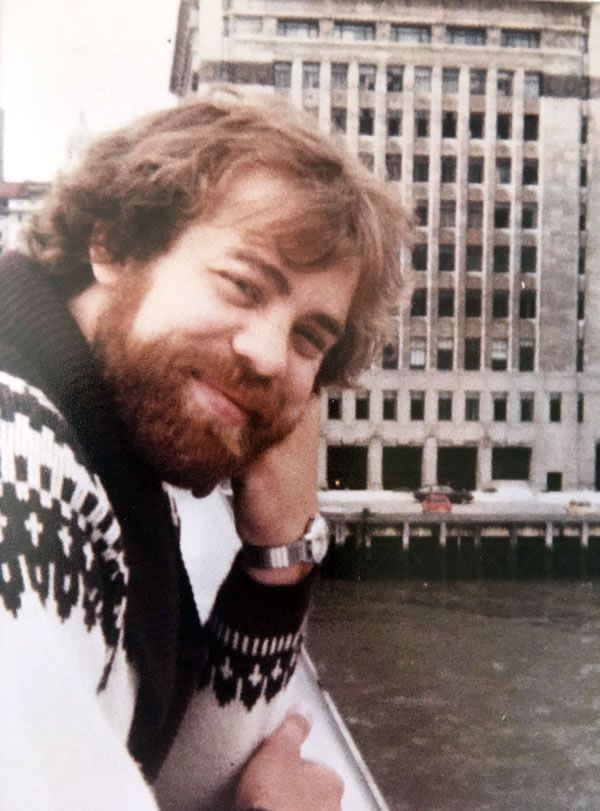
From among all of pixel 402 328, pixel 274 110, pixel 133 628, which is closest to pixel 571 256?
pixel 402 328

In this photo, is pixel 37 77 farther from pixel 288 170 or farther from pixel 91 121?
pixel 288 170

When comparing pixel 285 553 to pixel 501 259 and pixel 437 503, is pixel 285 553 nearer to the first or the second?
pixel 437 503

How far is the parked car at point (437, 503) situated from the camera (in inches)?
28.1

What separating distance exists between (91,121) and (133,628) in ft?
1.03

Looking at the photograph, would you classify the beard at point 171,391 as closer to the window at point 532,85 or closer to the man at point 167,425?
the man at point 167,425

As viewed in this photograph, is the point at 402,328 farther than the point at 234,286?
Yes

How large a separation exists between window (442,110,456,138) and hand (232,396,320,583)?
13.9 inches

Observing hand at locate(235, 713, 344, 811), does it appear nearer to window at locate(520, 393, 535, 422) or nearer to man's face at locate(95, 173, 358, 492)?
man's face at locate(95, 173, 358, 492)

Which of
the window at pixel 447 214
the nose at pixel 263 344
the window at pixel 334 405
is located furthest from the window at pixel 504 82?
the nose at pixel 263 344

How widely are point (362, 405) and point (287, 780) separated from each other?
252 mm

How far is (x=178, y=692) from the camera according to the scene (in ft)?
1.53

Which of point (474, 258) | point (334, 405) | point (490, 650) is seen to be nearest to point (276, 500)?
point (334, 405)

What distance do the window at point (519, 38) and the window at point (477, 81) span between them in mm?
28

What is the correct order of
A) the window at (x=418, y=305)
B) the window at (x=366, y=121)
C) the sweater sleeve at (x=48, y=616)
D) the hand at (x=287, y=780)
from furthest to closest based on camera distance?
the window at (x=418, y=305) < the window at (x=366, y=121) < the hand at (x=287, y=780) < the sweater sleeve at (x=48, y=616)
